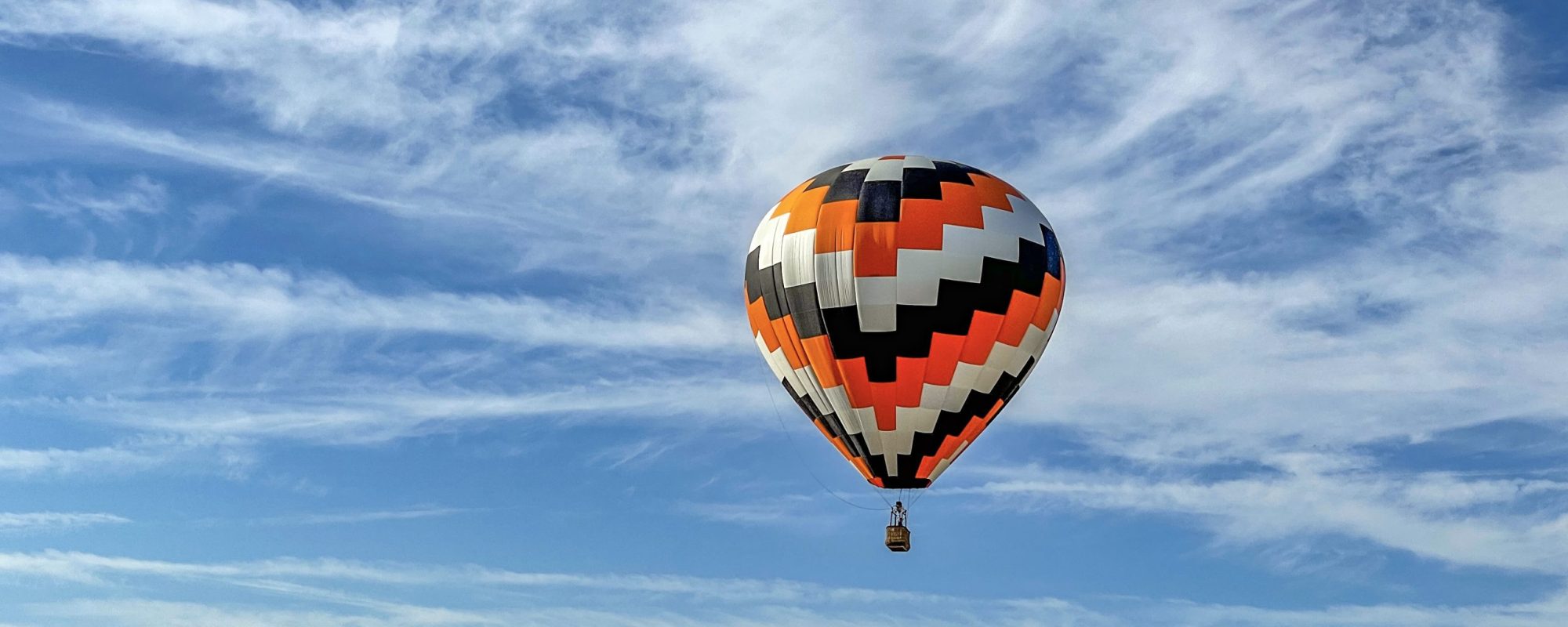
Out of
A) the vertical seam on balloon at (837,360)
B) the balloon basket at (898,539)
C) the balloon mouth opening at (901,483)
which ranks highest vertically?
the vertical seam on balloon at (837,360)

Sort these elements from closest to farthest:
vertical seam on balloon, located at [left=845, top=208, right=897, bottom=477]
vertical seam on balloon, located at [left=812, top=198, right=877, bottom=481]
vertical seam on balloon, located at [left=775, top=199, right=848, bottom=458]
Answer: vertical seam on balloon, located at [left=845, top=208, right=897, bottom=477], vertical seam on balloon, located at [left=812, top=198, right=877, bottom=481], vertical seam on balloon, located at [left=775, top=199, right=848, bottom=458]

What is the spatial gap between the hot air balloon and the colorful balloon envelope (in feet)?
0.12

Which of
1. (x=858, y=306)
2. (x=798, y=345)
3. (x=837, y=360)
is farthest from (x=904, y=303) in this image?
(x=798, y=345)

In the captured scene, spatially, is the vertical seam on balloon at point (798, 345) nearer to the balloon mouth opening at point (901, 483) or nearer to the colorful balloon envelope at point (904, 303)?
the colorful balloon envelope at point (904, 303)

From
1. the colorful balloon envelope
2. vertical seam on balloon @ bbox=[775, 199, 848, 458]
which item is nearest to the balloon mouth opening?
the colorful balloon envelope

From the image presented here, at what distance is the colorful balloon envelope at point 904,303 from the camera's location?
45625 mm

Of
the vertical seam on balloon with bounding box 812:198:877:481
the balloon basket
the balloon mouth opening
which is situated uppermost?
the vertical seam on balloon with bounding box 812:198:877:481

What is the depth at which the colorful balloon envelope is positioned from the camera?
1796 inches

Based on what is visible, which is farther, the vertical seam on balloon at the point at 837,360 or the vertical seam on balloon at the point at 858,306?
the vertical seam on balloon at the point at 837,360

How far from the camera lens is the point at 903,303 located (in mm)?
45500

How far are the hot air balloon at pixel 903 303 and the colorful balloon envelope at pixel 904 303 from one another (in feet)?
0.12

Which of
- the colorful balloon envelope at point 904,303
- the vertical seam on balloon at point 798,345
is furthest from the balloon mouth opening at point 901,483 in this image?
the vertical seam on balloon at point 798,345

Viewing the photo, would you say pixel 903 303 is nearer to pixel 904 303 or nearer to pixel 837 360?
pixel 904 303

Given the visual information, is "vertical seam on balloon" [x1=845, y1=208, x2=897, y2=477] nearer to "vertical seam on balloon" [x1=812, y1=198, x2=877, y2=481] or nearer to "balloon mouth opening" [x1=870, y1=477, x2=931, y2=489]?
"vertical seam on balloon" [x1=812, y1=198, x2=877, y2=481]
